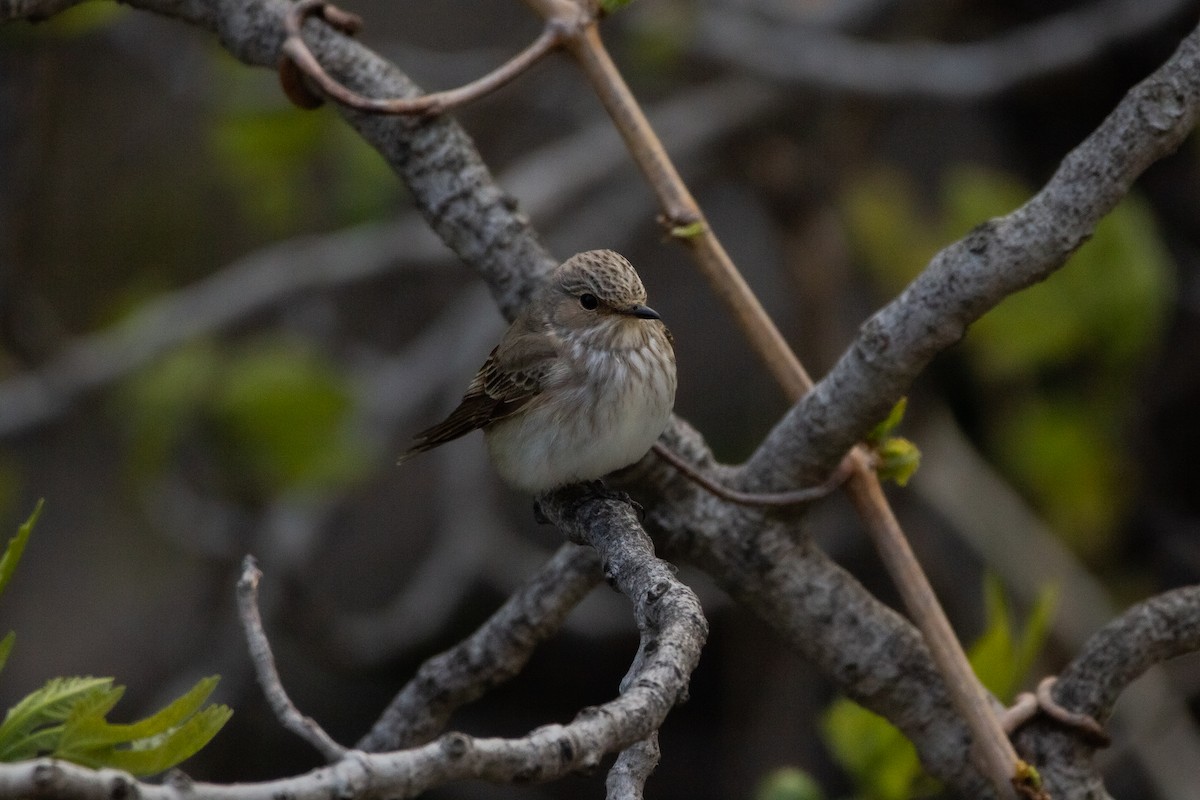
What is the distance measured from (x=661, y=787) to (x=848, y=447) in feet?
16.8

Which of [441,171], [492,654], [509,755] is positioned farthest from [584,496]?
[509,755]

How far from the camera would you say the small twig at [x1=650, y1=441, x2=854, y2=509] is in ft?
8.38

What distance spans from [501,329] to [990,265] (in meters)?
3.40

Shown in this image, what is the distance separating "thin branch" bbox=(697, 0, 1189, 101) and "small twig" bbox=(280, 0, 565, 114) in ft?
9.98

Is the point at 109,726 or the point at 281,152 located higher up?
the point at 281,152

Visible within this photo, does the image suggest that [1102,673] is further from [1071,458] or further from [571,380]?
[1071,458]

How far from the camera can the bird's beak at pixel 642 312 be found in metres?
3.12

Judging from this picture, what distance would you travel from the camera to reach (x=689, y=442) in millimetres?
2793

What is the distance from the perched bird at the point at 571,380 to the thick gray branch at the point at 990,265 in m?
0.39

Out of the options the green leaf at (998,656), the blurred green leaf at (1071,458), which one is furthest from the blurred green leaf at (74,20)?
the blurred green leaf at (1071,458)

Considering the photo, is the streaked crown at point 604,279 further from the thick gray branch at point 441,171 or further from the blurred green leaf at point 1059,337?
the blurred green leaf at point 1059,337

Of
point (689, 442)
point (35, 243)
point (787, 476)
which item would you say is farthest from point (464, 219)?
point (35, 243)

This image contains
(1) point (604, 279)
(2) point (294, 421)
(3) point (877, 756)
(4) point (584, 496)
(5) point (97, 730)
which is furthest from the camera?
(2) point (294, 421)

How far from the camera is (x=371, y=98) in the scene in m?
2.76
